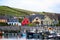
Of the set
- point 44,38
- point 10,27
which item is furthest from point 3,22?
point 44,38

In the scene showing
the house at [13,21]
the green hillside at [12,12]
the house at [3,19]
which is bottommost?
the house at [13,21]

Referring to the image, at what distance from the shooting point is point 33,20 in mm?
2895

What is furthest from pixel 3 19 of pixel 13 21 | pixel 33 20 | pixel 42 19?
pixel 42 19

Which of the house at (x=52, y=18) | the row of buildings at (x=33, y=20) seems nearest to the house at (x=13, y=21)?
the row of buildings at (x=33, y=20)

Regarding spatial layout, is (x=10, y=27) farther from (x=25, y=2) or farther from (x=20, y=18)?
(x=25, y=2)

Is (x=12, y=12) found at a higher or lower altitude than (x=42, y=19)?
higher

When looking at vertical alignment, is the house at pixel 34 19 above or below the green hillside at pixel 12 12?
below

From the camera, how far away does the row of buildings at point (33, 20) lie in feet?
9.45

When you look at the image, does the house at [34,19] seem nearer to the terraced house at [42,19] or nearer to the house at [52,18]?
the terraced house at [42,19]

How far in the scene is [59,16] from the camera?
2943 millimetres

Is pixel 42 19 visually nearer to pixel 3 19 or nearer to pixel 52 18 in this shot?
pixel 52 18

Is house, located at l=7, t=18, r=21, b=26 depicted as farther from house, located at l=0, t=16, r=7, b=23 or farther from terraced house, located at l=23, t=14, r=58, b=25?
terraced house, located at l=23, t=14, r=58, b=25

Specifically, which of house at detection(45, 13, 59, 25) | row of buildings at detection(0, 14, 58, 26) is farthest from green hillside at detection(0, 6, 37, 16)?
house at detection(45, 13, 59, 25)

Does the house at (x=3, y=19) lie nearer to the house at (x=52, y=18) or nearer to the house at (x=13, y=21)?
the house at (x=13, y=21)
